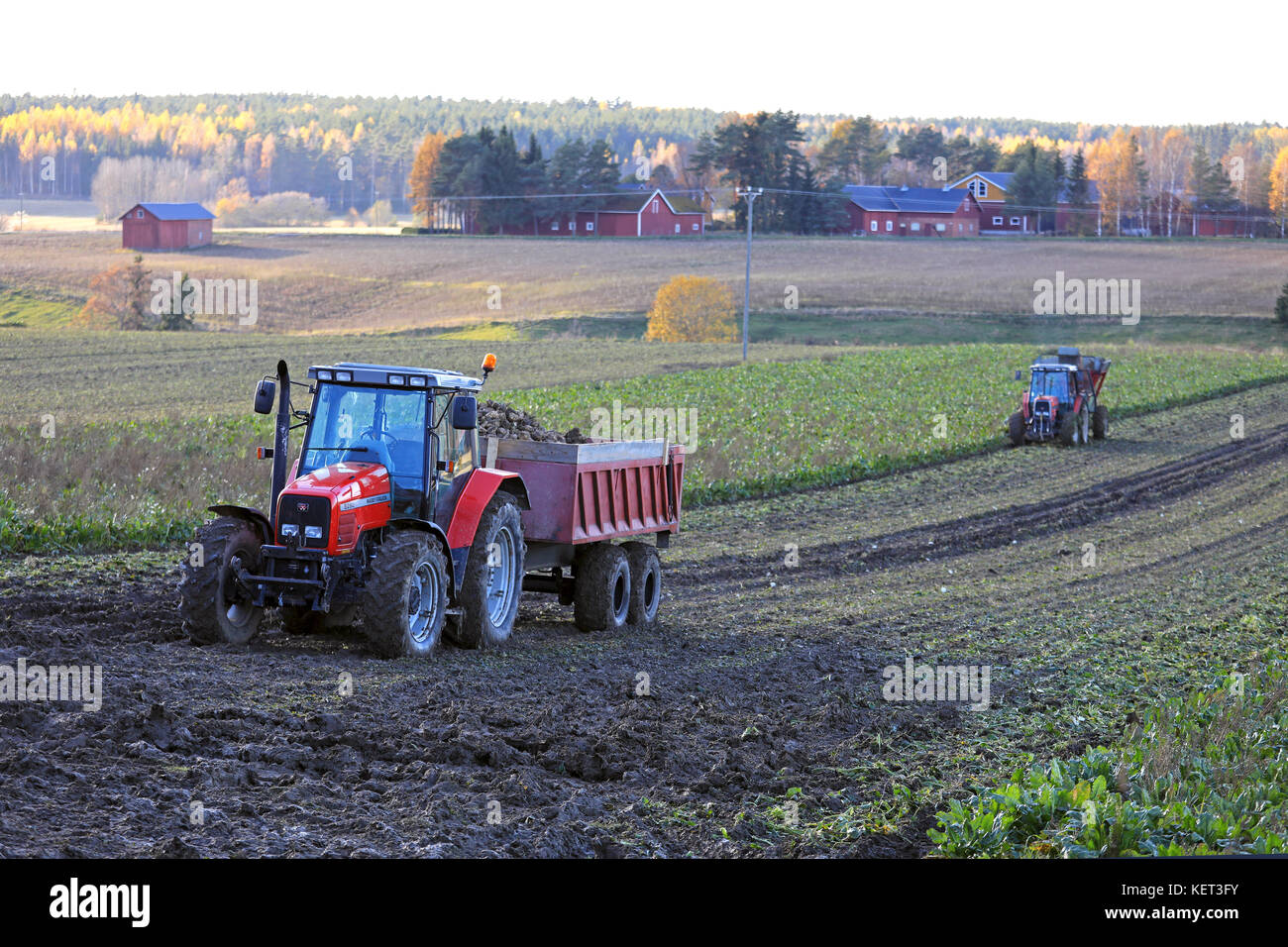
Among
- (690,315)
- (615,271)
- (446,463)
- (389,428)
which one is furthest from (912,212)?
(389,428)

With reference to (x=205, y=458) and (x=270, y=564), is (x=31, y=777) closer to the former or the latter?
(x=270, y=564)

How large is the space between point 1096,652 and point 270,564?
756 cm

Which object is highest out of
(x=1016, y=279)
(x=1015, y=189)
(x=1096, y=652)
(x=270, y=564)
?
(x=1015, y=189)

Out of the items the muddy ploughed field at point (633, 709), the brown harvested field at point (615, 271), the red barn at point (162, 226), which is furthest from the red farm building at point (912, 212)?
the muddy ploughed field at point (633, 709)

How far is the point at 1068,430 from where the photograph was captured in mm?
31672

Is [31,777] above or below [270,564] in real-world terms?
below

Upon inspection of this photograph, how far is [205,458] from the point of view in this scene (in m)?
21.3

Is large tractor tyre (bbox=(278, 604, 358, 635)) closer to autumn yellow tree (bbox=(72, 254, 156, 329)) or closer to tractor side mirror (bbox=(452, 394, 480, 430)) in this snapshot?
tractor side mirror (bbox=(452, 394, 480, 430))

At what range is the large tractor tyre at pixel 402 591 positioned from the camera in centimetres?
1028

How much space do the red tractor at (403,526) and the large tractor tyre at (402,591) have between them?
0.01 metres

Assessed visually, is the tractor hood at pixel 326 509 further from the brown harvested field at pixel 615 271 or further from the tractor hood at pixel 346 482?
the brown harvested field at pixel 615 271

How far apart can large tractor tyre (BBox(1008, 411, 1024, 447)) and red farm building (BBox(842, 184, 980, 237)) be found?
7816 cm

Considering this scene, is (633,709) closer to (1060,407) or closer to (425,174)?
(1060,407)

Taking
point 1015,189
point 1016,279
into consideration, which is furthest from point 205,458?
point 1015,189
